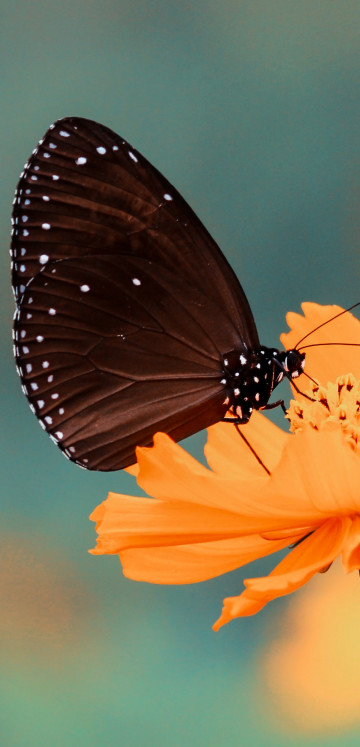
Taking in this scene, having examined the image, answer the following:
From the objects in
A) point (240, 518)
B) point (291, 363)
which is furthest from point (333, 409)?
point (240, 518)

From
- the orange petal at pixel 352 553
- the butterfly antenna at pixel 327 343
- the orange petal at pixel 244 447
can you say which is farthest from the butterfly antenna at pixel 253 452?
the orange petal at pixel 352 553

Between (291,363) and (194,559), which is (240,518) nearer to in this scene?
(194,559)

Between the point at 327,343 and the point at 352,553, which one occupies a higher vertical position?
the point at 327,343

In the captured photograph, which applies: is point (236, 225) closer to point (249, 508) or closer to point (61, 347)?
point (61, 347)

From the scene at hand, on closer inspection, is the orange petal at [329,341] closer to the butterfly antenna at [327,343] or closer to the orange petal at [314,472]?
the butterfly antenna at [327,343]

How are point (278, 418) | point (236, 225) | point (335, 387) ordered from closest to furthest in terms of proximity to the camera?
point (335, 387), point (278, 418), point (236, 225)

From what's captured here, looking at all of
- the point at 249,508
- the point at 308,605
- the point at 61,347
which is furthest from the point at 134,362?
the point at 308,605
